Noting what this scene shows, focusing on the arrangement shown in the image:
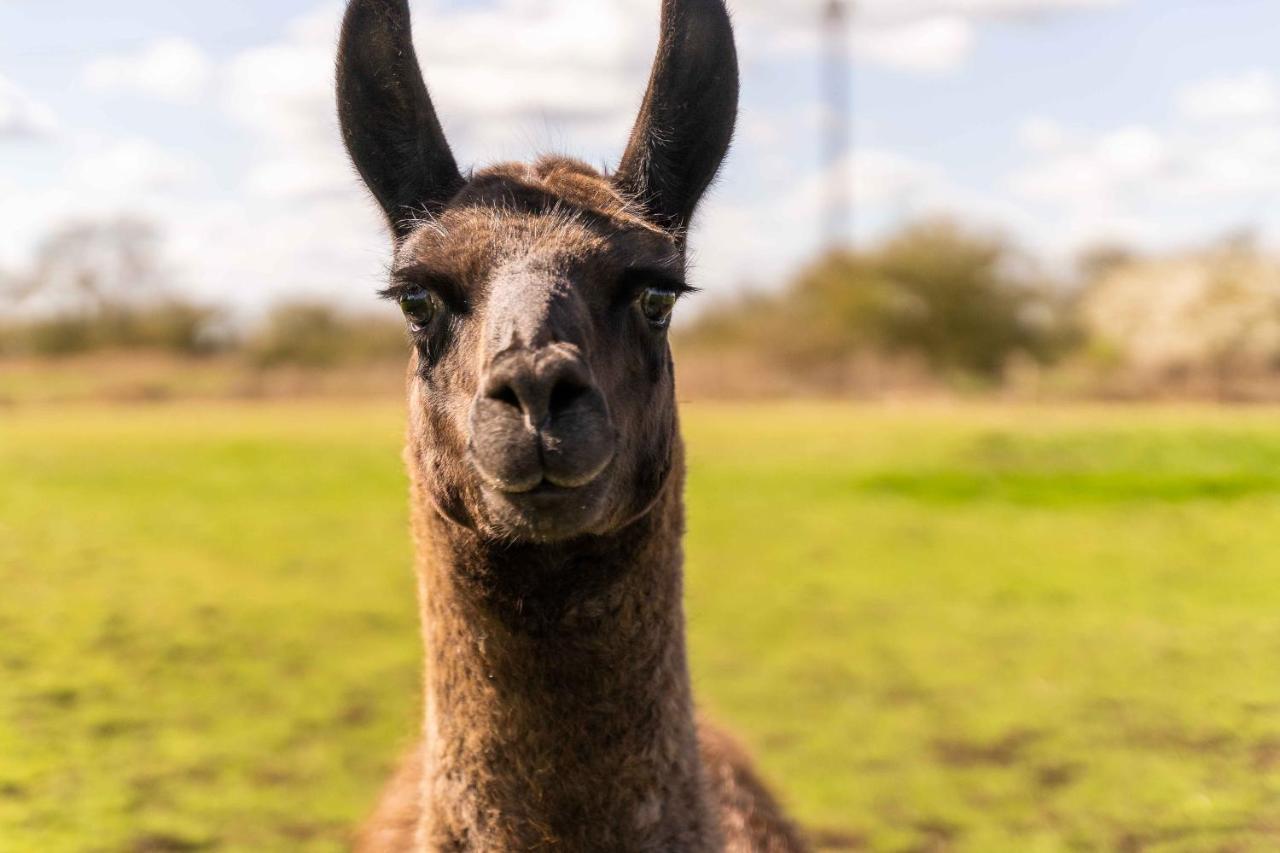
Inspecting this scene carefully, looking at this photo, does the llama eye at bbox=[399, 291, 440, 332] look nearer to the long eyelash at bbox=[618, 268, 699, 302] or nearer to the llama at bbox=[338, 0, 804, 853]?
the llama at bbox=[338, 0, 804, 853]

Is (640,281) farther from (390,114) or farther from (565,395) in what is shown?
(390,114)

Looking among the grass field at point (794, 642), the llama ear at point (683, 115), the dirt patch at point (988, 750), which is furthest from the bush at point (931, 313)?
the llama ear at point (683, 115)

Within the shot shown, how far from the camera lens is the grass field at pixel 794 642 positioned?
6543mm

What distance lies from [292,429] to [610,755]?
21.2 metres

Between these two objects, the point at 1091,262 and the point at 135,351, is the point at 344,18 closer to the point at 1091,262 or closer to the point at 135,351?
the point at 135,351

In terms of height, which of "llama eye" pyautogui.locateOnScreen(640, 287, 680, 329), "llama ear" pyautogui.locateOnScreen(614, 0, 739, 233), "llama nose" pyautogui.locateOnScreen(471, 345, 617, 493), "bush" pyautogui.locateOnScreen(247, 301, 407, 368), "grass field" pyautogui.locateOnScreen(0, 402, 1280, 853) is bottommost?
"grass field" pyautogui.locateOnScreen(0, 402, 1280, 853)

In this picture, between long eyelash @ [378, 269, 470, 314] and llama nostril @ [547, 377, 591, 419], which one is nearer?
llama nostril @ [547, 377, 591, 419]

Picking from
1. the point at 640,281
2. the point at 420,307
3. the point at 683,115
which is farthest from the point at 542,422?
the point at 683,115

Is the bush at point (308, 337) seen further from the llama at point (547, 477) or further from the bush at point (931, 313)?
the llama at point (547, 477)

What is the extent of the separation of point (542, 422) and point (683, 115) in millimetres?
1308

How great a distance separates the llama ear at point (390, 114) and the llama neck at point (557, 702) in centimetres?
106

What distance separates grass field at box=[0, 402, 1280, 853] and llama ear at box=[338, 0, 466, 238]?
6.05 feet

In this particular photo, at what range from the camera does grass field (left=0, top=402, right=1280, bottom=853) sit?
654 centimetres

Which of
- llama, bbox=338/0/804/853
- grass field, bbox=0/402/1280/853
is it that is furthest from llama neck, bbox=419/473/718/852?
grass field, bbox=0/402/1280/853
